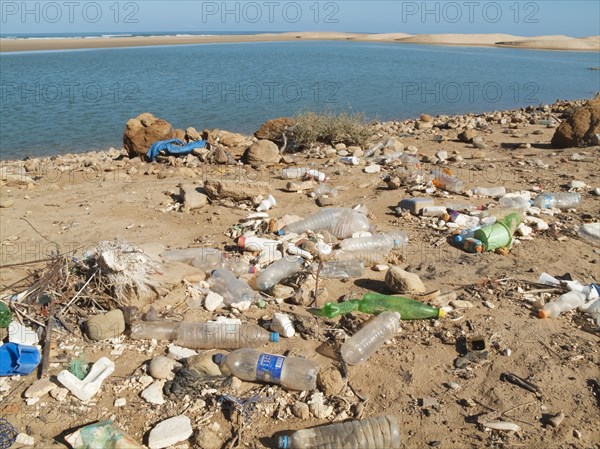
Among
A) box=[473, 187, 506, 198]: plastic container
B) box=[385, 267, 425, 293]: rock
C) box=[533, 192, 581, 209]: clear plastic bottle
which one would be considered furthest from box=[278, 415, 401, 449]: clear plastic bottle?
box=[473, 187, 506, 198]: plastic container

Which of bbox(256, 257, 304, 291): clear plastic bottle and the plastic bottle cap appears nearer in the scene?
the plastic bottle cap

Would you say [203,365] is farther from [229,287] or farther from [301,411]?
[229,287]

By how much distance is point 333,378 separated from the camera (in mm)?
2801

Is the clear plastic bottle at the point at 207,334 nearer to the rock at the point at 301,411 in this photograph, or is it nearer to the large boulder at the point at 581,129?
the rock at the point at 301,411

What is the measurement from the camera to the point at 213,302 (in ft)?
11.8

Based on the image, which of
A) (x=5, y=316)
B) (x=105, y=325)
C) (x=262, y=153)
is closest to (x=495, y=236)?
(x=105, y=325)

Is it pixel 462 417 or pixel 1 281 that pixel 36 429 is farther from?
pixel 462 417

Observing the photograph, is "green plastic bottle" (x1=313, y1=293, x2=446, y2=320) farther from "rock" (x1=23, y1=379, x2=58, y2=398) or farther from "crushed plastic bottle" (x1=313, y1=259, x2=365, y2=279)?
"rock" (x1=23, y1=379, x2=58, y2=398)

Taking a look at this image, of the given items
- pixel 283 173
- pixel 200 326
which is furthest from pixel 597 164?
pixel 200 326

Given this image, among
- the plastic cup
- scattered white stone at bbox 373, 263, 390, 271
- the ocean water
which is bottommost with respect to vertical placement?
scattered white stone at bbox 373, 263, 390, 271

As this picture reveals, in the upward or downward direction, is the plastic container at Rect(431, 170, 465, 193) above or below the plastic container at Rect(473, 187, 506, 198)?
above

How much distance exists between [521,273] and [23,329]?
3494mm

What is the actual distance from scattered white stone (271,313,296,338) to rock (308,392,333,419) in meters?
0.60

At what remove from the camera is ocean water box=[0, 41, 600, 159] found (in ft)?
42.6
